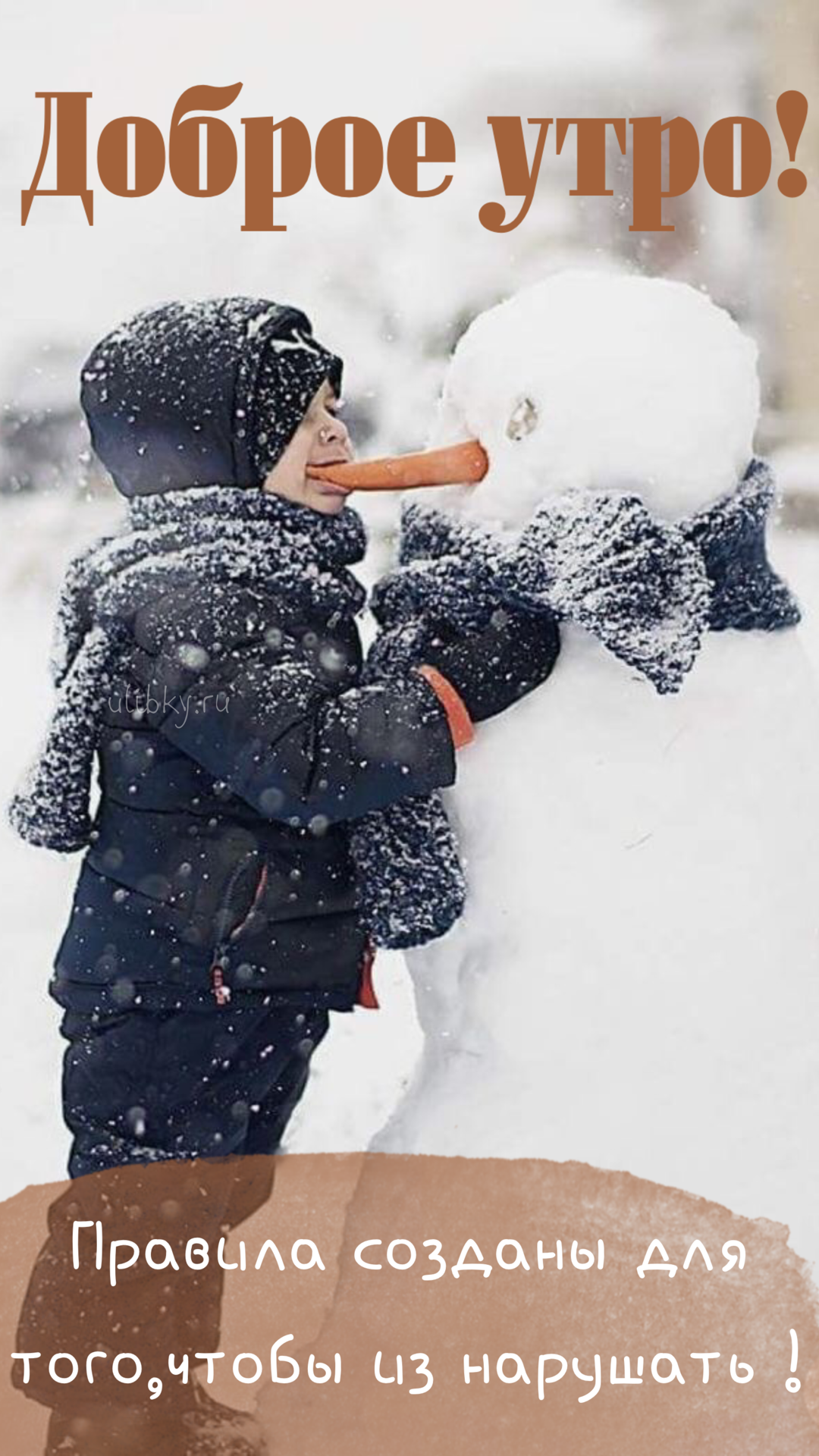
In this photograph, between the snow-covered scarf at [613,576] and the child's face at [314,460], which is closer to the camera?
the snow-covered scarf at [613,576]

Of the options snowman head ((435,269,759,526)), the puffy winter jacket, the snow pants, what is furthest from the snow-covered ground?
snowman head ((435,269,759,526))

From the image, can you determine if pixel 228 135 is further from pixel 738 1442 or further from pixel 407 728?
pixel 738 1442

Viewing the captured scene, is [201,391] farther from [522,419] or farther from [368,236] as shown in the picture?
[368,236]

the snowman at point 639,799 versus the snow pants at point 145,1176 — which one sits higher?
the snowman at point 639,799

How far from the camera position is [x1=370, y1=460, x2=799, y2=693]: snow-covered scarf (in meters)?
1.04

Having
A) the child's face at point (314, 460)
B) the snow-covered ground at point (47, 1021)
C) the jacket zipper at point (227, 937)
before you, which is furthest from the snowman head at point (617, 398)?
the snow-covered ground at point (47, 1021)

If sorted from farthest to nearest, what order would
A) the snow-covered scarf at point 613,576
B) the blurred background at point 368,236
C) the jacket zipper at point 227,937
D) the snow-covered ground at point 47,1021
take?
the blurred background at point 368,236 < the snow-covered ground at point 47,1021 < the jacket zipper at point 227,937 < the snow-covered scarf at point 613,576

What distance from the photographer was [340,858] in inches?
46.7

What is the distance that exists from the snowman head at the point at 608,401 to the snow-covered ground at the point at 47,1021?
698 millimetres

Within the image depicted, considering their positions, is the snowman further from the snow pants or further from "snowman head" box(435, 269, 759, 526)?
the snow pants

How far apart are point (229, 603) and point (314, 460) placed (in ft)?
0.50

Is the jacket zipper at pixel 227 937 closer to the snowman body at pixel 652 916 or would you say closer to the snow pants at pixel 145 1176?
the snow pants at pixel 145 1176

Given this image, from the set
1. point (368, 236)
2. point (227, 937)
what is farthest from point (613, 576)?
point (368, 236)

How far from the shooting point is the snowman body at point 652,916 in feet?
3.63
